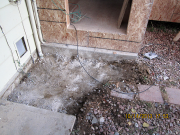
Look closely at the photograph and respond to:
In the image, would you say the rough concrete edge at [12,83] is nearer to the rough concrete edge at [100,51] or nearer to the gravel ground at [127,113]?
the rough concrete edge at [100,51]

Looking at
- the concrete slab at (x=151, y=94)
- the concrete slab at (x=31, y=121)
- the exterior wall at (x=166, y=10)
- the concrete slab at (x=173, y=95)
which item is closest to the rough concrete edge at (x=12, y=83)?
the concrete slab at (x=31, y=121)

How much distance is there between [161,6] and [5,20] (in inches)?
168

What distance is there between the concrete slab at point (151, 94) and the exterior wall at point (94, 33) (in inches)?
37.8

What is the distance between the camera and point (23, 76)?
9.65 ft

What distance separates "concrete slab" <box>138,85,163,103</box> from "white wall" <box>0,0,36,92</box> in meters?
2.50

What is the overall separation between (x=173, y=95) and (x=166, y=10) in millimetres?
2968

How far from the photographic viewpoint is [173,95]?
2.57 metres

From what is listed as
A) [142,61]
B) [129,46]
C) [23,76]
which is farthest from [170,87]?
[23,76]

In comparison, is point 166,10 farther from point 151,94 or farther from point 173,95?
point 151,94

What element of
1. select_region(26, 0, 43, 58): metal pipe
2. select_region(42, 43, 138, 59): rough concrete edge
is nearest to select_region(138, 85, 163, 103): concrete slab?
select_region(42, 43, 138, 59): rough concrete edge

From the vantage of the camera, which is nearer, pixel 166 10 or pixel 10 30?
pixel 10 30

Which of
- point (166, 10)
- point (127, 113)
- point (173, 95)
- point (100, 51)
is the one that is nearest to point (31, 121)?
point (127, 113)

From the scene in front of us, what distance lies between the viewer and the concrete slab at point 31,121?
1.93 metres

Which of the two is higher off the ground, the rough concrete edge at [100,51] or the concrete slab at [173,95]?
the rough concrete edge at [100,51]
